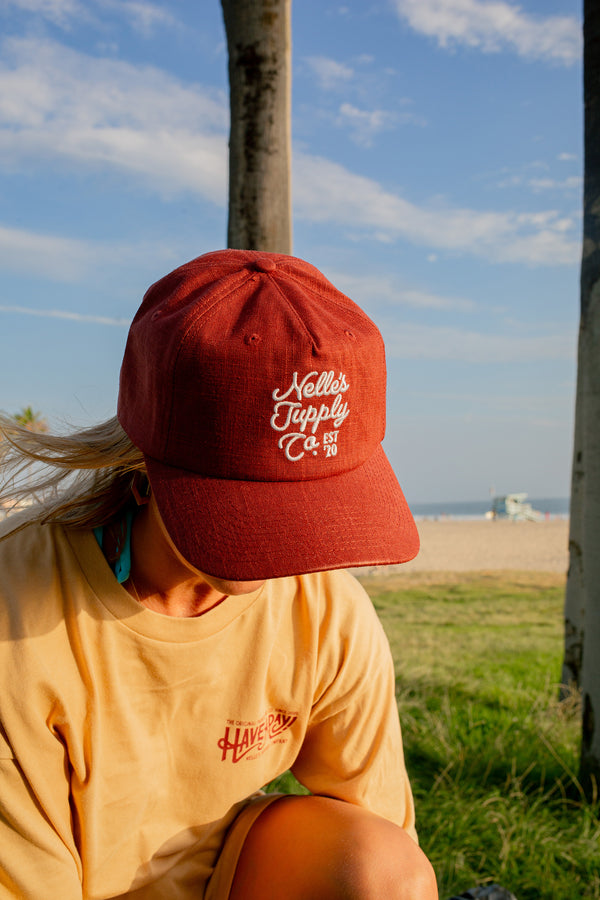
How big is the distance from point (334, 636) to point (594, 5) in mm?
2840

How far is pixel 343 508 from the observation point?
4.18 feet

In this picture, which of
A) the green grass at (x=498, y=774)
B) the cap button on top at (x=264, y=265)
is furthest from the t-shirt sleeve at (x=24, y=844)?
the green grass at (x=498, y=774)

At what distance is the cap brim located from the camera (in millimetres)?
1190

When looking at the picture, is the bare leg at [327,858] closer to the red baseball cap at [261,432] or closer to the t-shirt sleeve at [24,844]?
the t-shirt sleeve at [24,844]

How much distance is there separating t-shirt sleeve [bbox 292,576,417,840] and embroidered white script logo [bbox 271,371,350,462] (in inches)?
21.4

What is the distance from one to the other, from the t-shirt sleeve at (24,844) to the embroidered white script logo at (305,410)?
74cm

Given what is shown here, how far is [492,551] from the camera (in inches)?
714

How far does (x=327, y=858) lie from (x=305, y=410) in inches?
38.1

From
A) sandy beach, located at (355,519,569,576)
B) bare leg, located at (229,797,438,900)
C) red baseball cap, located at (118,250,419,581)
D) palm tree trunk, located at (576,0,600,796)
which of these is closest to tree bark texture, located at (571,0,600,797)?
palm tree trunk, located at (576,0,600,796)

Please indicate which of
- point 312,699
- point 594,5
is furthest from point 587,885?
point 594,5

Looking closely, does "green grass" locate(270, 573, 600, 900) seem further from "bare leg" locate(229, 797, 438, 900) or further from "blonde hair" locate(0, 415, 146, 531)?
"blonde hair" locate(0, 415, 146, 531)

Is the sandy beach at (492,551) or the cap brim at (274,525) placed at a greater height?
the cap brim at (274,525)

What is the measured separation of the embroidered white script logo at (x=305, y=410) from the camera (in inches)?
49.1

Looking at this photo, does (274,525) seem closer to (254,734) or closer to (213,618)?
(213,618)
